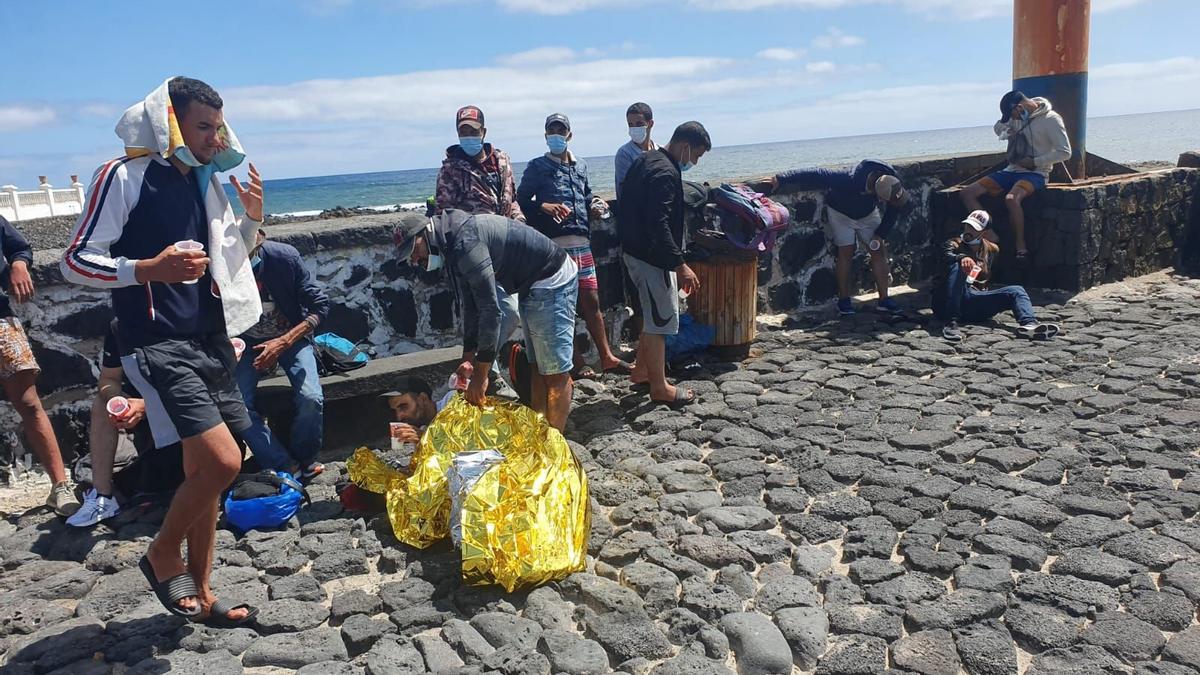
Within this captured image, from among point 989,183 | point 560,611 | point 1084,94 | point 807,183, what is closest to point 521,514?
point 560,611

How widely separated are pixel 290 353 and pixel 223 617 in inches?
78.3

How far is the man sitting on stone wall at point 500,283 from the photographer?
458 centimetres

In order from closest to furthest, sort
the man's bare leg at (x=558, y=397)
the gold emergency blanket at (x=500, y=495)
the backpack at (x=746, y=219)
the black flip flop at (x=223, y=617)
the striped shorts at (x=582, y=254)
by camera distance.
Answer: the black flip flop at (x=223, y=617)
the gold emergency blanket at (x=500, y=495)
the man's bare leg at (x=558, y=397)
the striped shorts at (x=582, y=254)
the backpack at (x=746, y=219)

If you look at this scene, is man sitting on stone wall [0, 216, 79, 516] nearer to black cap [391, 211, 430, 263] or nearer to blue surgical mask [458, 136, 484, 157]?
black cap [391, 211, 430, 263]

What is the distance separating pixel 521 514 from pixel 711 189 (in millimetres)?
4621

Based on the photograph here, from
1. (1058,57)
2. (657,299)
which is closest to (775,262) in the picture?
(657,299)

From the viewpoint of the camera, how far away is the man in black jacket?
6121 mm

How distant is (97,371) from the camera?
225 inches

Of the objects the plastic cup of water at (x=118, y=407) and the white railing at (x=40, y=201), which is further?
the white railing at (x=40, y=201)

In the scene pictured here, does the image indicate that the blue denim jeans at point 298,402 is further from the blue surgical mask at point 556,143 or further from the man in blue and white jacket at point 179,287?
the blue surgical mask at point 556,143

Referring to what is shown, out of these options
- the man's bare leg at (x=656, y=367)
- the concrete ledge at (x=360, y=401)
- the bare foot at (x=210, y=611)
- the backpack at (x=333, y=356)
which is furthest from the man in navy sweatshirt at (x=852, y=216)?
the bare foot at (x=210, y=611)

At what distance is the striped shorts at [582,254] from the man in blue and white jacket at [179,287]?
3.21 metres

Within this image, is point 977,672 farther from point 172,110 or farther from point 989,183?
point 989,183

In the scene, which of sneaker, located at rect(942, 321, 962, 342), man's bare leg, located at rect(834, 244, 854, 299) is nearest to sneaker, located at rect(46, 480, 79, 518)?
sneaker, located at rect(942, 321, 962, 342)
